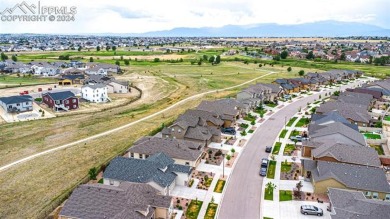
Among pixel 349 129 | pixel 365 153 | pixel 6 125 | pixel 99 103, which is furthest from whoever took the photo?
pixel 99 103

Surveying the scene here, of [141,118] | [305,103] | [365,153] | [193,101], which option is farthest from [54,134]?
[305,103]

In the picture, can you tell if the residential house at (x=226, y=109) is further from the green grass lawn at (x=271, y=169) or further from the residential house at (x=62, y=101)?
the residential house at (x=62, y=101)

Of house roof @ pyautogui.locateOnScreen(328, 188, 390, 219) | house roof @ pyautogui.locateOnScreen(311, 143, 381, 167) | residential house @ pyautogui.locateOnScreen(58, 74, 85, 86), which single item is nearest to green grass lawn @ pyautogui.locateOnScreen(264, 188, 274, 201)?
house roof @ pyautogui.locateOnScreen(328, 188, 390, 219)

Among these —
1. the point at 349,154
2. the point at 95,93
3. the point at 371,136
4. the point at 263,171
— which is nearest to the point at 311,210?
the point at 263,171

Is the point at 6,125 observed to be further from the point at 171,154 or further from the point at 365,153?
the point at 365,153

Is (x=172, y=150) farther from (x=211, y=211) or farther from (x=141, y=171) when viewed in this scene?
(x=211, y=211)
